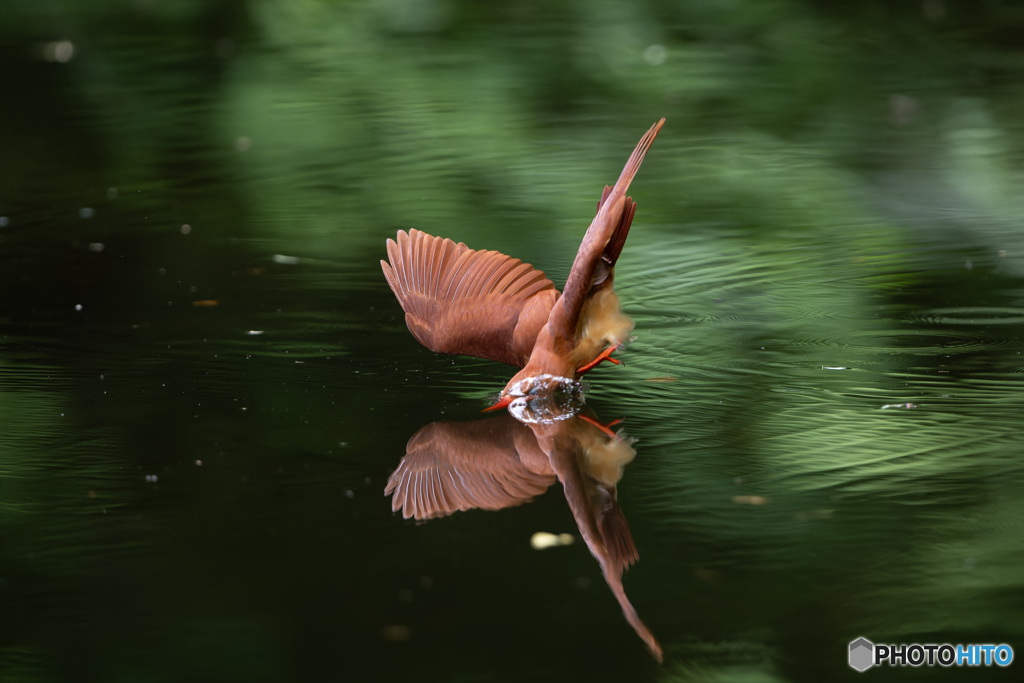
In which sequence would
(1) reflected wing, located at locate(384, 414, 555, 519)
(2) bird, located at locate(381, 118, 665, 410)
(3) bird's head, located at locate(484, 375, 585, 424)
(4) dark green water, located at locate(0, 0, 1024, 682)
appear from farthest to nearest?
(3) bird's head, located at locate(484, 375, 585, 424)
(2) bird, located at locate(381, 118, 665, 410)
(1) reflected wing, located at locate(384, 414, 555, 519)
(4) dark green water, located at locate(0, 0, 1024, 682)

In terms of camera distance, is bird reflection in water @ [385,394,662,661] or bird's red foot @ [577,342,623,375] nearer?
bird reflection in water @ [385,394,662,661]

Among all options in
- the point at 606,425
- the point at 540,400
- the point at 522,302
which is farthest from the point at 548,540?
the point at 522,302

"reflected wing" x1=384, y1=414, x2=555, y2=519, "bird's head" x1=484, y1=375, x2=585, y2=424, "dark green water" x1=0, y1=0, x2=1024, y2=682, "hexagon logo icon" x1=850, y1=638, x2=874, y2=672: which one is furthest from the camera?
"bird's head" x1=484, y1=375, x2=585, y2=424

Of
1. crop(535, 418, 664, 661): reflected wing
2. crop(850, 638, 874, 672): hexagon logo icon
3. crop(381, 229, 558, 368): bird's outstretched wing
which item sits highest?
crop(381, 229, 558, 368): bird's outstretched wing

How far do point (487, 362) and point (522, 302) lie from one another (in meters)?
0.39

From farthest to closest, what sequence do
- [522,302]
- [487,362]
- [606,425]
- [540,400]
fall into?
[487,362] < [522,302] < [540,400] < [606,425]

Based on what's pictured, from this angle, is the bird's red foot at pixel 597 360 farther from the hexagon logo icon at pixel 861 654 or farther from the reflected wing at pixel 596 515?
the hexagon logo icon at pixel 861 654

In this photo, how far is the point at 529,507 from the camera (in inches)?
106

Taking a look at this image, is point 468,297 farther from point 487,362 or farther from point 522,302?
point 487,362

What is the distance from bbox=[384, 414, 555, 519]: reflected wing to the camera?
275 cm

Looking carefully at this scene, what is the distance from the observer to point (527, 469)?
2.91m

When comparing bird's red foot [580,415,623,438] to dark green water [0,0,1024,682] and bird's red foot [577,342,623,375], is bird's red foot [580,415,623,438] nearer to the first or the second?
dark green water [0,0,1024,682]

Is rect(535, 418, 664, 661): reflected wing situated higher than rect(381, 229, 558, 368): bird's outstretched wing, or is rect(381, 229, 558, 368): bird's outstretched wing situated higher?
rect(381, 229, 558, 368): bird's outstretched wing

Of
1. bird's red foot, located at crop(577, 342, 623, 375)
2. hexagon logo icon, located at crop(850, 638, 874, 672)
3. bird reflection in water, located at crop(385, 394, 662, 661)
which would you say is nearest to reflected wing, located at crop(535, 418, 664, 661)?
Answer: bird reflection in water, located at crop(385, 394, 662, 661)
